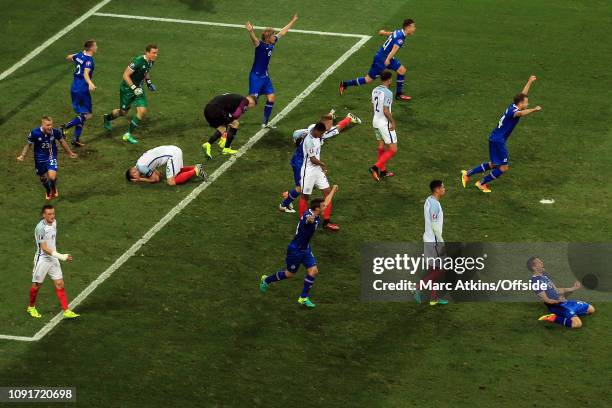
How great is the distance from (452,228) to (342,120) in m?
5.92

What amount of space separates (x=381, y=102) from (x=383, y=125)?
1.85ft

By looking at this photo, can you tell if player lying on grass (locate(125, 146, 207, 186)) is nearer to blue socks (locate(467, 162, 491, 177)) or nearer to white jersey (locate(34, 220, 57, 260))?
white jersey (locate(34, 220, 57, 260))

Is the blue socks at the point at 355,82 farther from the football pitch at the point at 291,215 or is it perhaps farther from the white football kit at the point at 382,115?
the white football kit at the point at 382,115

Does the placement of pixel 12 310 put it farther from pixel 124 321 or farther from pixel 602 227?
pixel 602 227

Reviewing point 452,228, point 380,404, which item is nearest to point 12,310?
point 380,404

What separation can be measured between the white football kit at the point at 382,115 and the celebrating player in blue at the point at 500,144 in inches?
78.2

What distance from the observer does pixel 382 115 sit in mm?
32594

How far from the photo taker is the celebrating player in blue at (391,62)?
3603 centimetres

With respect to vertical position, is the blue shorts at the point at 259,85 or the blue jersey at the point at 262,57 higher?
the blue jersey at the point at 262,57

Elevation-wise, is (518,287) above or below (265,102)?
below

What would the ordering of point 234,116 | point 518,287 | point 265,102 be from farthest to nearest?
point 265,102, point 234,116, point 518,287

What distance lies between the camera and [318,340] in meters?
26.6

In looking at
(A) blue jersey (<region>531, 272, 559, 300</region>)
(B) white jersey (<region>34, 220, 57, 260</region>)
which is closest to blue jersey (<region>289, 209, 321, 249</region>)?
(A) blue jersey (<region>531, 272, 559, 300</region>)
